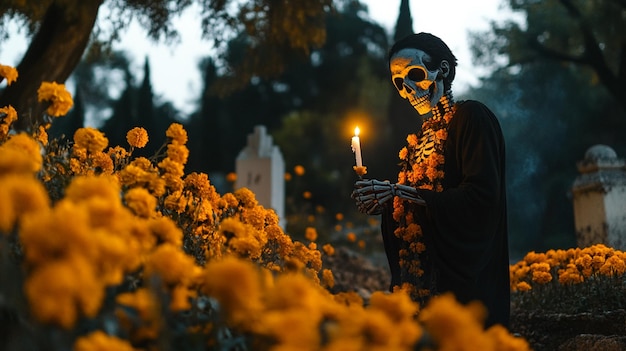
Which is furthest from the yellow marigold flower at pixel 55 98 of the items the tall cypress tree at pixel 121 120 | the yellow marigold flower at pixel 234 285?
the tall cypress tree at pixel 121 120

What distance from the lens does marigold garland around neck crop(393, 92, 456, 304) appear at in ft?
10.7

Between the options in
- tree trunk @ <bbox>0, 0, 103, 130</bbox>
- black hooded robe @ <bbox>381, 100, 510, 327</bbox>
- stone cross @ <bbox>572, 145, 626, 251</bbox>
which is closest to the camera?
black hooded robe @ <bbox>381, 100, 510, 327</bbox>

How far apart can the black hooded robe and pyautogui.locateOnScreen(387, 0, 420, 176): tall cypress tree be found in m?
10.3

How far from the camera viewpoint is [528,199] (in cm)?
1950

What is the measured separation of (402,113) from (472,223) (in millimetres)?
12760

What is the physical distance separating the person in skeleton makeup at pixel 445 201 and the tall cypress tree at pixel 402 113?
998cm

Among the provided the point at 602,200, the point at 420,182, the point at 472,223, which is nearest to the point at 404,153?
the point at 420,182

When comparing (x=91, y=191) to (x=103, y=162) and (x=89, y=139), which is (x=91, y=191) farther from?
(x=103, y=162)

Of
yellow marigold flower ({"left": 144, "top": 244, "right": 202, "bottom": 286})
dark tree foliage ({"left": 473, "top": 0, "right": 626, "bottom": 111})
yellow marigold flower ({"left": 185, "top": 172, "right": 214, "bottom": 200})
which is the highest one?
dark tree foliage ({"left": 473, "top": 0, "right": 626, "bottom": 111})

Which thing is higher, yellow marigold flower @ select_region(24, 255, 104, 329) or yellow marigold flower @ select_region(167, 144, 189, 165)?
yellow marigold flower @ select_region(167, 144, 189, 165)

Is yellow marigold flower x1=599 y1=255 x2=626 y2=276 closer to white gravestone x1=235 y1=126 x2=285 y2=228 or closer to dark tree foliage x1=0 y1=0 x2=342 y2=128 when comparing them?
dark tree foliage x1=0 y1=0 x2=342 y2=128

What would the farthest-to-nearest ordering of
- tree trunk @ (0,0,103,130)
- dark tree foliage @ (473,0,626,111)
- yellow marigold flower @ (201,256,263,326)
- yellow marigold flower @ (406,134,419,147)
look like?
1. dark tree foliage @ (473,0,626,111)
2. tree trunk @ (0,0,103,130)
3. yellow marigold flower @ (406,134,419,147)
4. yellow marigold flower @ (201,256,263,326)

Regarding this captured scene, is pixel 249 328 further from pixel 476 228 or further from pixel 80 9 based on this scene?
pixel 80 9

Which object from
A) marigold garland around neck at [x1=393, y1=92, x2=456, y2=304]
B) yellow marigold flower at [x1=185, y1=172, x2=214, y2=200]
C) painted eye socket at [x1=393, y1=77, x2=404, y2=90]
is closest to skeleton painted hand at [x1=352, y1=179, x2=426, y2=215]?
marigold garland around neck at [x1=393, y1=92, x2=456, y2=304]
